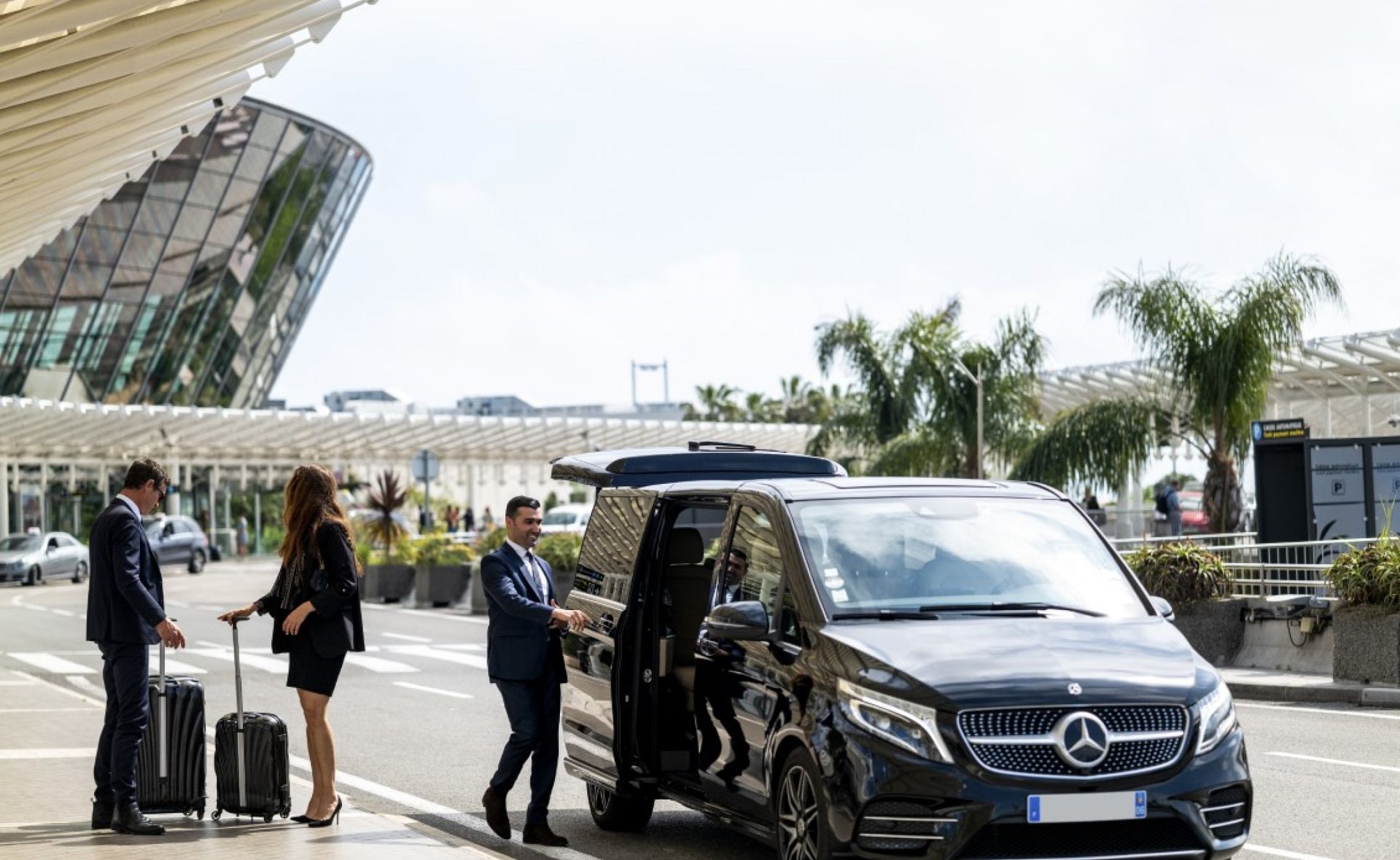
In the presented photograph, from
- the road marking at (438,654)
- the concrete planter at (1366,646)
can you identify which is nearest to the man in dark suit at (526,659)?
the concrete planter at (1366,646)

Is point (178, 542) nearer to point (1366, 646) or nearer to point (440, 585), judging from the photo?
point (440, 585)

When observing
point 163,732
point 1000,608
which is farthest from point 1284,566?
point 163,732

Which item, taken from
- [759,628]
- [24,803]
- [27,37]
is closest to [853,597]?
[759,628]

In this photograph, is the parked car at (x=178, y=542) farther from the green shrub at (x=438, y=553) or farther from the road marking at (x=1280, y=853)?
the road marking at (x=1280, y=853)

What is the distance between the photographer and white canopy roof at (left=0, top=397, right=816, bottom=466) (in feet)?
187

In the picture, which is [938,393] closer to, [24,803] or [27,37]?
[27,37]

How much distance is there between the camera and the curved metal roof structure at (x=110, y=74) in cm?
1473

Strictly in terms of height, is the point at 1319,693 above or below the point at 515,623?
below

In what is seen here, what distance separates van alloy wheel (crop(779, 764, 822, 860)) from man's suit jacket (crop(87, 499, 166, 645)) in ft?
11.3

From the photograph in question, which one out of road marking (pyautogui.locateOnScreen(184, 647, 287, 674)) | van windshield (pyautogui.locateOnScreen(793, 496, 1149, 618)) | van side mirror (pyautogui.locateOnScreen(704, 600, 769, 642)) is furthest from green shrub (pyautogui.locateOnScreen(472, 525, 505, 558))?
van side mirror (pyautogui.locateOnScreen(704, 600, 769, 642))

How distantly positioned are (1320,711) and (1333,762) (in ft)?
12.2

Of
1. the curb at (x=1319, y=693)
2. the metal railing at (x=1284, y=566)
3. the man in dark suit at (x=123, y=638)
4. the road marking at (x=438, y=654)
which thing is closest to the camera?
the man in dark suit at (x=123, y=638)

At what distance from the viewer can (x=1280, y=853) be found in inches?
351

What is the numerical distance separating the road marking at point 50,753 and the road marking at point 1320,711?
9.39 metres
